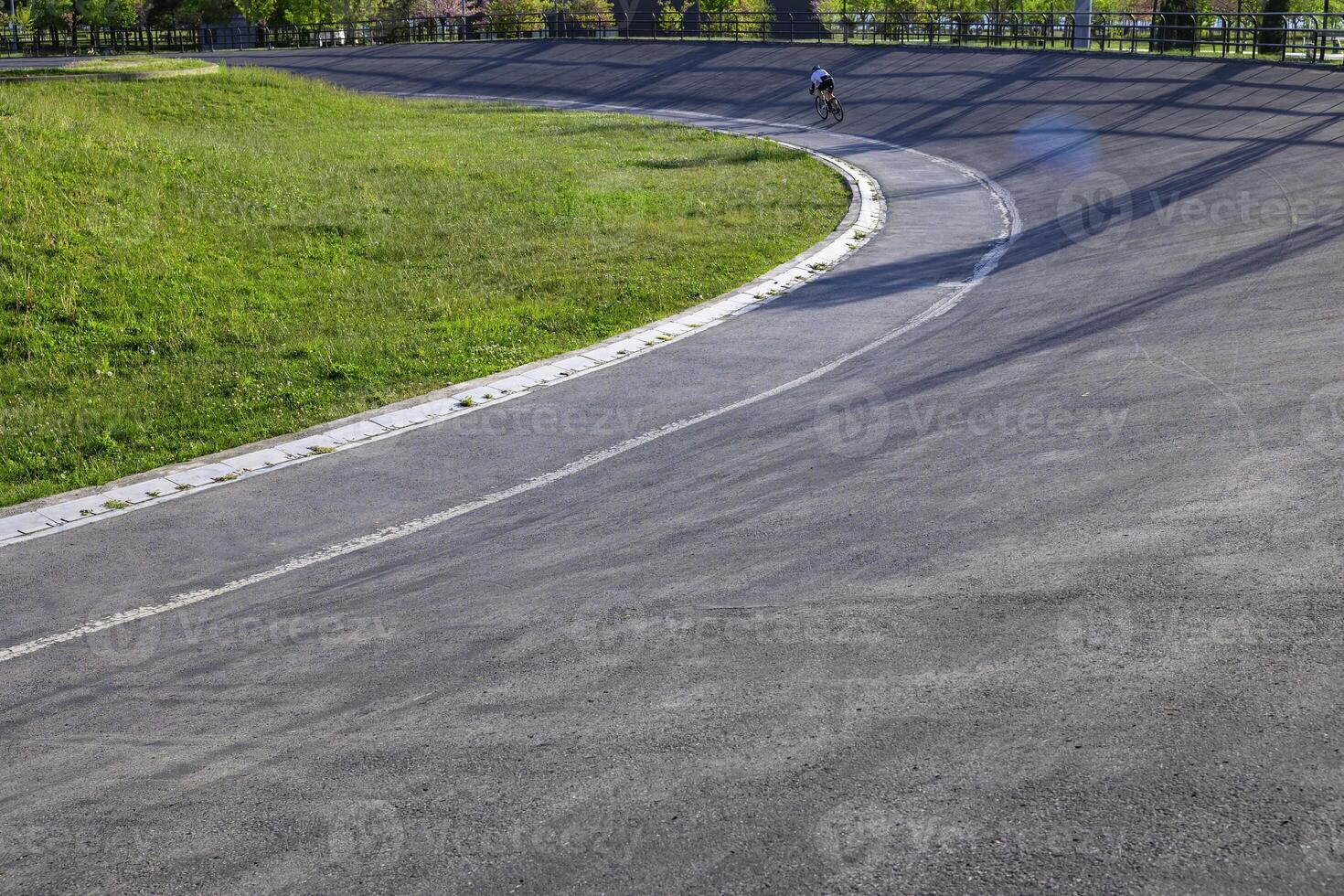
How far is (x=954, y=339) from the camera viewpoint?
40.5ft

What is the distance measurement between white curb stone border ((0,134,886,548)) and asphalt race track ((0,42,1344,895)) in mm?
283

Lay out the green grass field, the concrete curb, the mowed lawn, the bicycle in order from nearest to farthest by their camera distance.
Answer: the mowed lawn
the concrete curb
the green grass field
the bicycle

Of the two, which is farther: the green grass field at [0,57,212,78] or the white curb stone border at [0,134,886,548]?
the green grass field at [0,57,212,78]

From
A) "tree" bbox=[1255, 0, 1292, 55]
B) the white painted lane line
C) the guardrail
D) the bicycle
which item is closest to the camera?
the white painted lane line

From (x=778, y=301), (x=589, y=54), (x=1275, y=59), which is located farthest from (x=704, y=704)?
(x=589, y=54)

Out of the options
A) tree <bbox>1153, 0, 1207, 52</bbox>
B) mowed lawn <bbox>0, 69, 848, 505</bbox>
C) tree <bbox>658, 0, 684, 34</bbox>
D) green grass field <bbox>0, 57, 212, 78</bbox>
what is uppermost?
tree <bbox>658, 0, 684, 34</bbox>

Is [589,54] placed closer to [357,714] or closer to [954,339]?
[954,339]

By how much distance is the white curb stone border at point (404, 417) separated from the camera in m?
8.56

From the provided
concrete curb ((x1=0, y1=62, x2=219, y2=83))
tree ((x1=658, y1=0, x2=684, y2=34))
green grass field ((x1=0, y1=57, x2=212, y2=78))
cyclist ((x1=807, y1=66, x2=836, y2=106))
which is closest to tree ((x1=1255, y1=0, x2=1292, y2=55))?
cyclist ((x1=807, y1=66, x2=836, y2=106))

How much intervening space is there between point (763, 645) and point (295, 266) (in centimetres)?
1222

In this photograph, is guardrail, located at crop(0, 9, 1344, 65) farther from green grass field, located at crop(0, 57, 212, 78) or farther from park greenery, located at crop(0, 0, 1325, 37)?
green grass field, located at crop(0, 57, 212, 78)

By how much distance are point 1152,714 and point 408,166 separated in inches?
893

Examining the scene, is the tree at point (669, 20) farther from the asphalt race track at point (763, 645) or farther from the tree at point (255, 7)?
the asphalt race track at point (763, 645)

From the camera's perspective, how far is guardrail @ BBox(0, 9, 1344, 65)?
124ft
